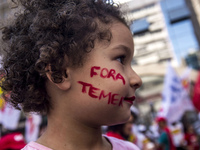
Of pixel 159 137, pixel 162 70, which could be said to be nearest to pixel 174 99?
pixel 159 137

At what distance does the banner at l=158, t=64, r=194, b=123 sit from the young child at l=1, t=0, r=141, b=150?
4333 millimetres

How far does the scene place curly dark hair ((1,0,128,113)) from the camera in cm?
93

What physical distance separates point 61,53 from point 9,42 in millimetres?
312

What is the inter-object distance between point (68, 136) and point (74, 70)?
268 mm

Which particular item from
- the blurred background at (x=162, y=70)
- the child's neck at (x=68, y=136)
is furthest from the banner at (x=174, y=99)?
the child's neck at (x=68, y=136)

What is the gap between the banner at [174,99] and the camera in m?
5.12

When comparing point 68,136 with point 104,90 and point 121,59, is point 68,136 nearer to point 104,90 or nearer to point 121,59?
point 104,90

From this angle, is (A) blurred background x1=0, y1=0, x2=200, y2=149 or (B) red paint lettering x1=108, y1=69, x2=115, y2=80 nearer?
(B) red paint lettering x1=108, y1=69, x2=115, y2=80

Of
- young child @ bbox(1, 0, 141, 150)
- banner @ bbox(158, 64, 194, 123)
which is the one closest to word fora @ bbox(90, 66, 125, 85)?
young child @ bbox(1, 0, 141, 150)

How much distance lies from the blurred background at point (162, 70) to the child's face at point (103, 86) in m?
0.38

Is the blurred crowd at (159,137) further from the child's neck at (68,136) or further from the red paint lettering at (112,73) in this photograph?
the red paint lettering at (112,73)

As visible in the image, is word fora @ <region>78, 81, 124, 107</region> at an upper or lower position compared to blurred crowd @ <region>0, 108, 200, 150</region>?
upper

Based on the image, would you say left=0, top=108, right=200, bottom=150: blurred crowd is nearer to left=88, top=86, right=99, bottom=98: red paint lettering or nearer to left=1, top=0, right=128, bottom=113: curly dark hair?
left=1, top=0, right=128, bottom=113: curly dark hair

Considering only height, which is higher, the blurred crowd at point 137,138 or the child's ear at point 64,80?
the child's ear at point 64,80
